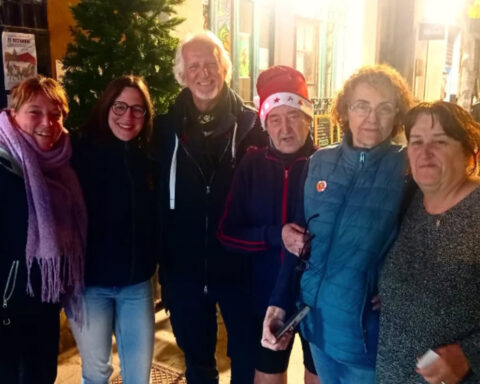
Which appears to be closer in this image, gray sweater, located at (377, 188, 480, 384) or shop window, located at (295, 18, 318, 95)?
gray sweater, located at (377, 188, 480, 384)

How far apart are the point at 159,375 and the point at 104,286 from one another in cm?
149

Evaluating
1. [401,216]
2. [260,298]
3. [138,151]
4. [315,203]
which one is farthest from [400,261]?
[138,151]

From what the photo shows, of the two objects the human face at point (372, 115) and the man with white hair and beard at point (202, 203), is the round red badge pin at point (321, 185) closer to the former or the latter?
the human face at point (372, 115)

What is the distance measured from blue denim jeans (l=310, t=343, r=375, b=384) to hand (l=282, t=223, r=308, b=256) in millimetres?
434

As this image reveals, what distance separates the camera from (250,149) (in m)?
2.52

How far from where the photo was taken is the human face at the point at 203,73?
273 cm

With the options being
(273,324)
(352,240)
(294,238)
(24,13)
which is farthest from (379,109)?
(24,13)

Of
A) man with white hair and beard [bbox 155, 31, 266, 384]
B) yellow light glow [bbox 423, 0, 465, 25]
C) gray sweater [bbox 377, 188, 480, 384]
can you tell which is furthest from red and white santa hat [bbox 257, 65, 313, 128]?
yellow light glow [bbox 423, 0, 465, 25]

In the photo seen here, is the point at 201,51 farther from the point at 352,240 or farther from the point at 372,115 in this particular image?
the point at 352,240

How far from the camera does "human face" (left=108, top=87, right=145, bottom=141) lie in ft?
8.29

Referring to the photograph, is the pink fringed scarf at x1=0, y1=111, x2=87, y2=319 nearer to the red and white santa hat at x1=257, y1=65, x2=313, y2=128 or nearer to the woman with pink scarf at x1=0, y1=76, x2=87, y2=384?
the woman with pink scarf at x1=0, y1=76, x2=87, y2=384

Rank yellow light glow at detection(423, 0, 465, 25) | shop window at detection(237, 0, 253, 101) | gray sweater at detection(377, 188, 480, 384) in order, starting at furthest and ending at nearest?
yellow light glow at detection(423, 0, 465, 25) < shop window at detection(237, 0, 253, 101) < gray sweater at detection(377, 188, 480, 384)

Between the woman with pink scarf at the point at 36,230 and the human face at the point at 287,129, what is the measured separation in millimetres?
1000

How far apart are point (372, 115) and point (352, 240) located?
486mm
